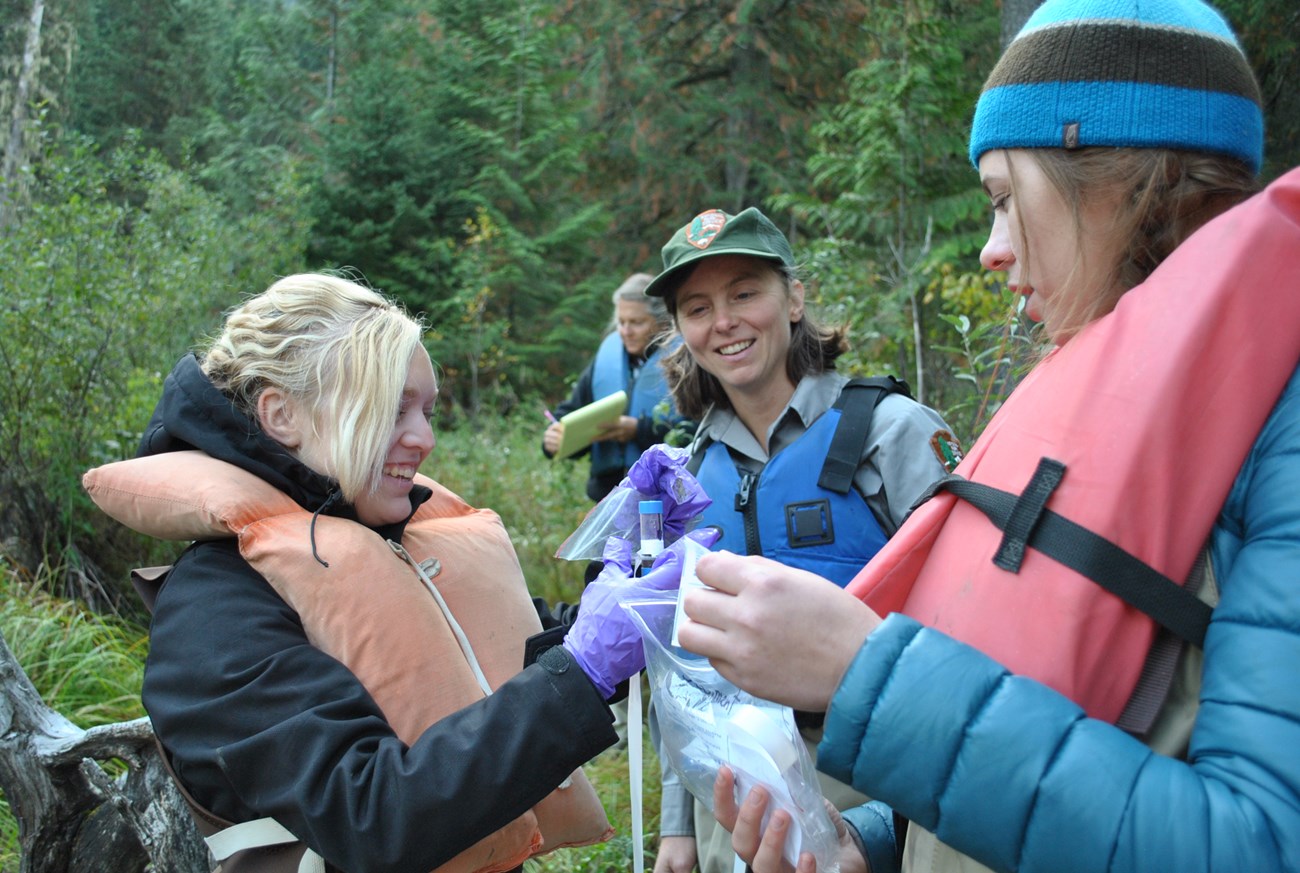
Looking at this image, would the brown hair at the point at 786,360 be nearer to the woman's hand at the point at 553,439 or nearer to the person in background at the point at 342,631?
the person in background at the point at 342,631

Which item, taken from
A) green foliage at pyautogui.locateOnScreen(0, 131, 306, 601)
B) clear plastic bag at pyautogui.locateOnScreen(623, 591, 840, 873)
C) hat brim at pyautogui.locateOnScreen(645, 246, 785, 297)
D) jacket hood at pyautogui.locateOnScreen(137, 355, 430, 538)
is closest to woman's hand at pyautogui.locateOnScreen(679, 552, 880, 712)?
clear plastic bag at pyautogui.locateOnScreen(623, 591, 840, 873)

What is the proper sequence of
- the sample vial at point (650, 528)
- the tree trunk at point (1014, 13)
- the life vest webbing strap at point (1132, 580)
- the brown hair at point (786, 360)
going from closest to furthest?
1. the life vest webbing strap at point (1132, 580)
2. the sample vial at point (650, 528)
3. the brown hair at point (786, 360)
4. the tree trunk at point (1014, 13)

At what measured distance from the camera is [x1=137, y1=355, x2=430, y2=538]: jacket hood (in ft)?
7.21

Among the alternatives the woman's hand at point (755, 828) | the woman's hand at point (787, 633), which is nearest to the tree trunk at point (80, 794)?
the woman's hand at point (755, 828)

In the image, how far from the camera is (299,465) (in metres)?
2.19

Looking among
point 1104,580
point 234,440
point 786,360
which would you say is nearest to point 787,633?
point 1104,580

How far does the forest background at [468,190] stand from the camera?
6129 mm

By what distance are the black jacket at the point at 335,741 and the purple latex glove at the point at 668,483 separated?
440 mm

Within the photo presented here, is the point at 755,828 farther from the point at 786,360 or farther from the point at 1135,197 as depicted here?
the point at 786,360

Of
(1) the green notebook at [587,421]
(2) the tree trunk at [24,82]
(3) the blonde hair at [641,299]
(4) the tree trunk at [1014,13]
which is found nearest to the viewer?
(1) the green notebook at [587,421]

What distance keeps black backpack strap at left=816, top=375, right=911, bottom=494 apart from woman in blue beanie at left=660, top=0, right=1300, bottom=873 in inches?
54.7

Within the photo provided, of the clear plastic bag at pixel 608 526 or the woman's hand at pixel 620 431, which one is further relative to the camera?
the woman's hand at pixel 620 431

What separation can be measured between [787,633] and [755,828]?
0.43 metres

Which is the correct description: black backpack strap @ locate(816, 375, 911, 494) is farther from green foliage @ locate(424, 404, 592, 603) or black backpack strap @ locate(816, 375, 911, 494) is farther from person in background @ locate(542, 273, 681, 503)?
green foliage @ locate(424, 404, 592, 603)
